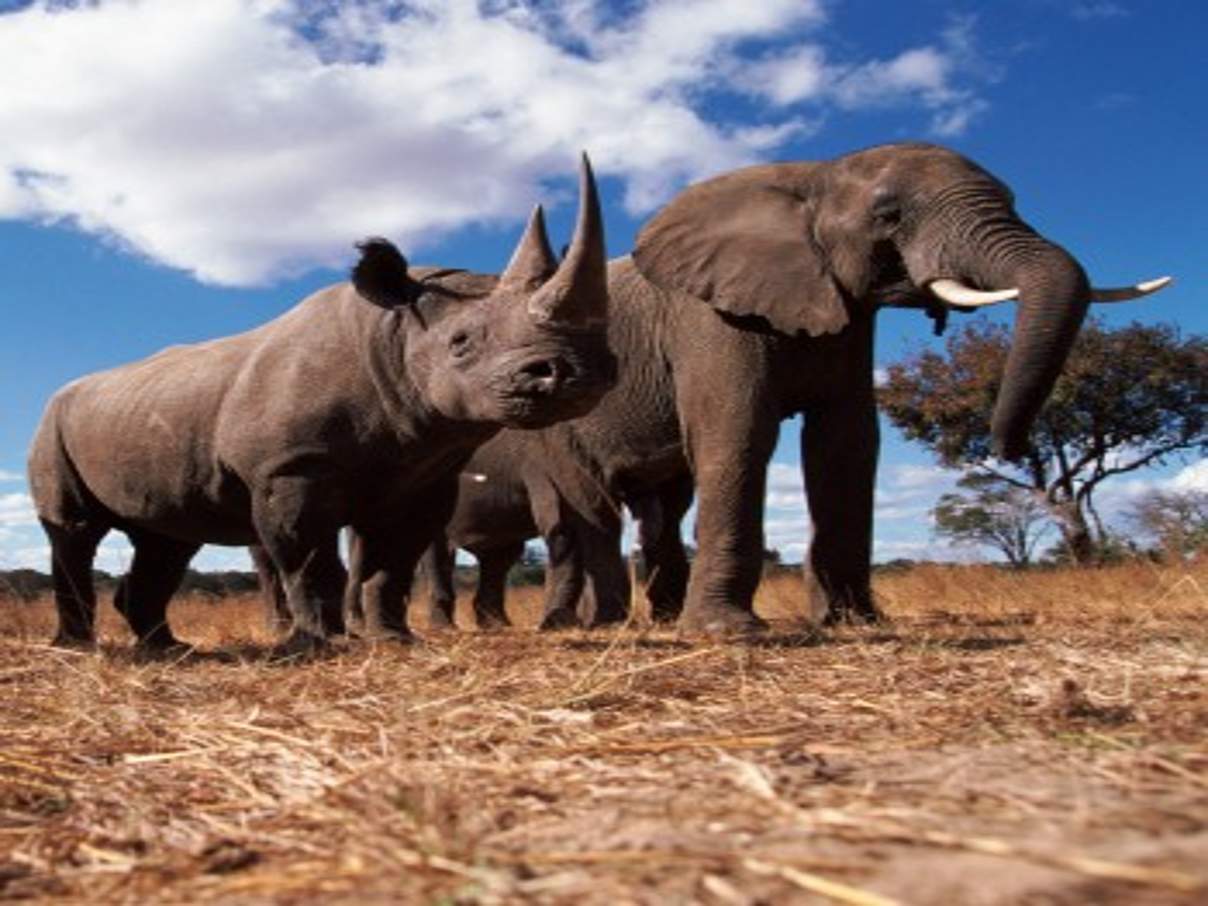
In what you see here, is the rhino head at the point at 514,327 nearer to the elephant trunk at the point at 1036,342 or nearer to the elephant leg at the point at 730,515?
the elephant leg at the point at 730,515

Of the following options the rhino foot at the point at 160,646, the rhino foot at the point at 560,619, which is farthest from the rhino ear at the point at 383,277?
the rhino foot at the point at 560,619

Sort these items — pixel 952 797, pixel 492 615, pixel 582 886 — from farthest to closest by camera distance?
1. pixel 492 615
2. pixel 952 797
3. pixel 582 886

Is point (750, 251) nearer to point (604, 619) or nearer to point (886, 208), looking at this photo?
point (886, 208)

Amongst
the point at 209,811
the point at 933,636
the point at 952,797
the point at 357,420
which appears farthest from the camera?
the point at 357,420

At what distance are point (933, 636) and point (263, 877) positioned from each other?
428 cm

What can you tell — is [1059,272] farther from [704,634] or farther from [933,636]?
[704,634]

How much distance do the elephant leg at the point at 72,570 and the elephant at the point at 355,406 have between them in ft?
1.35

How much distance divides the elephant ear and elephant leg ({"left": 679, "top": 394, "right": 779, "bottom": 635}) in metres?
0.53

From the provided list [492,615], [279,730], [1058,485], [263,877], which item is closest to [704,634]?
[279,730]

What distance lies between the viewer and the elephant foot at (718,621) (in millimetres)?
5988

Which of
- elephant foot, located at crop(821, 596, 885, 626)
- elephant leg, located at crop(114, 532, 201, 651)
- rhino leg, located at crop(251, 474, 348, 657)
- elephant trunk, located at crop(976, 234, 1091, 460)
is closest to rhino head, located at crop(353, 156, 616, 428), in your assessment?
rhino leg, located at crop(251, 474, 348, 657)

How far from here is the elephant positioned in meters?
5.28

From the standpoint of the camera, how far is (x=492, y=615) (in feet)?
43.1

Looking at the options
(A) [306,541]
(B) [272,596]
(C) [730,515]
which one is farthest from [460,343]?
(B) [272,596]
